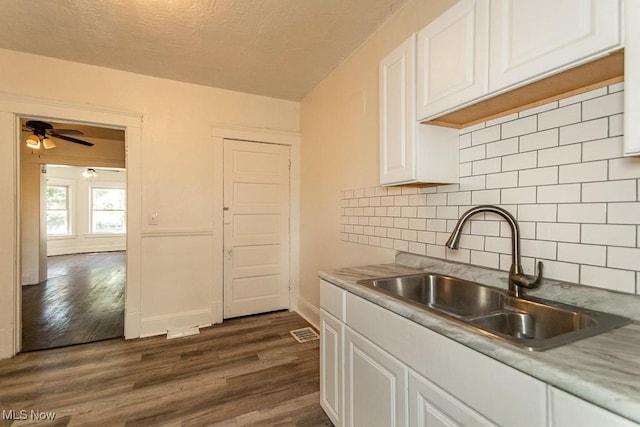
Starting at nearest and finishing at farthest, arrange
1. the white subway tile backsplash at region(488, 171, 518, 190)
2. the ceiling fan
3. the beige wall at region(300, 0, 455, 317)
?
the white subway tile backsplash at region(488, 171, 518, 190) → the beige wall at region(300, 0, 455, 317) → the ceiling fan

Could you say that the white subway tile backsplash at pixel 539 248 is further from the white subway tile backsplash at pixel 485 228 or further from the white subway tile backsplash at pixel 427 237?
the white subway tile backsplash at pixel 427 237

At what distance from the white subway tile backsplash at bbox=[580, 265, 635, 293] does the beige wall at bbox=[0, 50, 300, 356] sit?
2978 millimetres

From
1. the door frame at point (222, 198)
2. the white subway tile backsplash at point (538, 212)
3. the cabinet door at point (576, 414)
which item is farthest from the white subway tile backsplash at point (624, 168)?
the door frame at point (222, 198)

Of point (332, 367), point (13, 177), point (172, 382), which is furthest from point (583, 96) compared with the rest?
point (13, 177)

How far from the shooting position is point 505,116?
51.8 inches

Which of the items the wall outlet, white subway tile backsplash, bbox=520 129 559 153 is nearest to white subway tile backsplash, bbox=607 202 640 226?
white subway tile backsplash, bbox=520 129 559 153

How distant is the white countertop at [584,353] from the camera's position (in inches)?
A: 22.3

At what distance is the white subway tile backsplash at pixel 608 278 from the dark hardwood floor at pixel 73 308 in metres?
3.55

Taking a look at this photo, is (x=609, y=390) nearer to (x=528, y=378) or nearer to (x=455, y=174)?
(x=528, y=378)

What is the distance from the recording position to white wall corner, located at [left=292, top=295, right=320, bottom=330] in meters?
3.01

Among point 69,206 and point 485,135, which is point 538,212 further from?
point 69,206

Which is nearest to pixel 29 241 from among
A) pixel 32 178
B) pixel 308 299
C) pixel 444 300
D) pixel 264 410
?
pixel 32 178

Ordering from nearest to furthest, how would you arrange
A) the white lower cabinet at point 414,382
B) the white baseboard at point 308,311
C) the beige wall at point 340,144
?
the white lower cabinet at point 414,382, the beige wall at point 340,144, the white baseboard at point 308,311

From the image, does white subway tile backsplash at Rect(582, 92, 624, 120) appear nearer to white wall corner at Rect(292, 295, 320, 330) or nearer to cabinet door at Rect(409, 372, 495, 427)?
cabinet door at Rect(409, 372, 495, 427)
